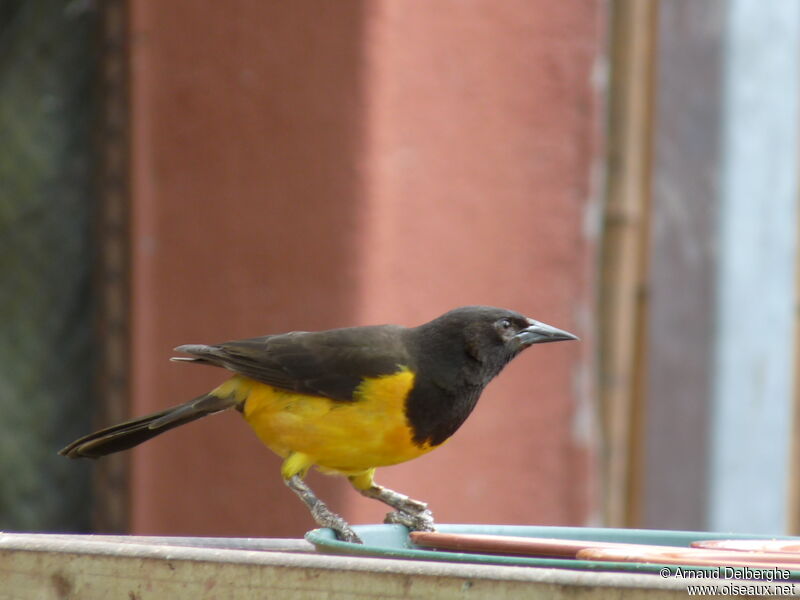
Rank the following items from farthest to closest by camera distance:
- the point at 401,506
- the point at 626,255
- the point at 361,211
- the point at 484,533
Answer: the point at 626,255 → the point at 361,211 → the point at 401,506 → the point at 484,533

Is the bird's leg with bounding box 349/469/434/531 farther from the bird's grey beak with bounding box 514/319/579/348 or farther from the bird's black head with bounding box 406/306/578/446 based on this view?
the bird's grey beak with bounding box 514/319/579/348

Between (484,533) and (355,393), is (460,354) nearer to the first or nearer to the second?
(355,393)

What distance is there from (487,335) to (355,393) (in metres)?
0.39

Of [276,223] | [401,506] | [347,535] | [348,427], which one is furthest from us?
[276,223]

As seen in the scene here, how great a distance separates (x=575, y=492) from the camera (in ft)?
17.0

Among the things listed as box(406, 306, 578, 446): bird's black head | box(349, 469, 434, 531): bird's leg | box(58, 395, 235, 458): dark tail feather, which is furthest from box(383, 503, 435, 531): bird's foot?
box(58, 395, 235, 458): dark tail feather

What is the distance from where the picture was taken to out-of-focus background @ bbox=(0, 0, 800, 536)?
4641 mm

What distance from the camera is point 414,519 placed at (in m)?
2.86

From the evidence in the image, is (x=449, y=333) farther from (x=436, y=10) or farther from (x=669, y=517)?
(x=669, y=517)

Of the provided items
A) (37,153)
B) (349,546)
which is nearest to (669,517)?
(37,153)

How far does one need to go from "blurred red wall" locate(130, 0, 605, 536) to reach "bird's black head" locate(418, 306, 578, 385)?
41.9 inches

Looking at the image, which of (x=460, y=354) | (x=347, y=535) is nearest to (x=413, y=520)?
(x=347, y=535)

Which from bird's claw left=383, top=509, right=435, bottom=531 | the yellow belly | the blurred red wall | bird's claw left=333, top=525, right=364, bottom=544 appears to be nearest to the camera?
bird's claw left=333, top=525, right=364, bottom=544

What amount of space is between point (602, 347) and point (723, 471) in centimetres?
79
